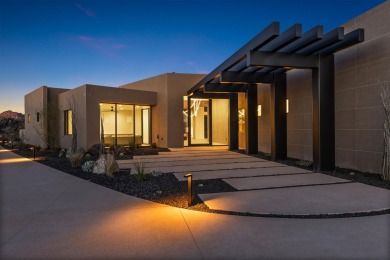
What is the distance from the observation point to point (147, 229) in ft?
10.3

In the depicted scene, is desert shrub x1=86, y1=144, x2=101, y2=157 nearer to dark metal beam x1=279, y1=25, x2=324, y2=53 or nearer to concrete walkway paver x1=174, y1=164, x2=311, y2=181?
concrete walkway paver x1=174, y1=164, x2=311, y2=181

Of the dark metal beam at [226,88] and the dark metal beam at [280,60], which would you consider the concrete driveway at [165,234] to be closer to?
the dark metal beam at [280,60]

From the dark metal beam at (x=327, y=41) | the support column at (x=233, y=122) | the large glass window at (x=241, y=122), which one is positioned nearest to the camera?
the dark metal beam at (x=327, y=41)

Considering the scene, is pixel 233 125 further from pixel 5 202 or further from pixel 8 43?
pixel 8 43

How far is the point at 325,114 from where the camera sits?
7258 mm

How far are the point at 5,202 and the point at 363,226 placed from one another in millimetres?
5647

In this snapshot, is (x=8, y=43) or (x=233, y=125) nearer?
(x=8, y=43)

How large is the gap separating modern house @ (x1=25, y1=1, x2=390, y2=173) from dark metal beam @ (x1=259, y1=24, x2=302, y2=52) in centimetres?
3

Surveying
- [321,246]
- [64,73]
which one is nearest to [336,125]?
[321,246]

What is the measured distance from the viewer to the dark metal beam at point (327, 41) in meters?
6.02

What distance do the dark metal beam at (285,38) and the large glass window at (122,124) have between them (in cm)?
963

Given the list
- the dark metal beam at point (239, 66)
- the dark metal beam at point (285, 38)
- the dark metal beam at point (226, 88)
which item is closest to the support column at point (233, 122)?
the dark metal beam at point (226, 88)

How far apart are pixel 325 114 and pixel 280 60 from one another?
207cm

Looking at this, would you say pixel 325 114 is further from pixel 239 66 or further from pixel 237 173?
pixel 239 66
